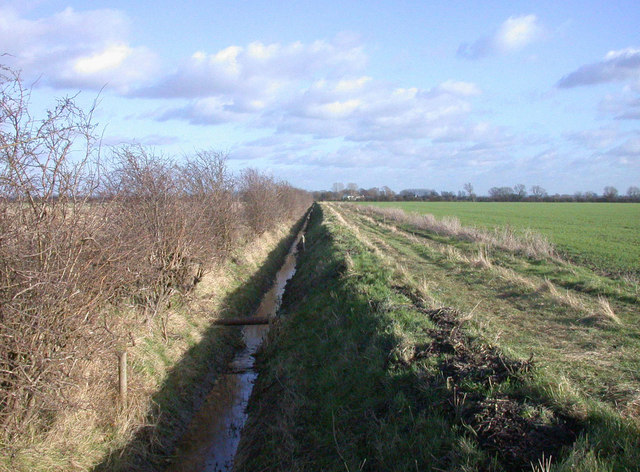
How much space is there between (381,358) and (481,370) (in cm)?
154

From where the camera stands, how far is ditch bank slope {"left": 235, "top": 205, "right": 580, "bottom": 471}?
4.37 m

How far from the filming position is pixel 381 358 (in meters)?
6.73

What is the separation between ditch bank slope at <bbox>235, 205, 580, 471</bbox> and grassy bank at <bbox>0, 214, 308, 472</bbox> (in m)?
1.26

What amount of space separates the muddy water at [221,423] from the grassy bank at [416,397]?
0.38 meters

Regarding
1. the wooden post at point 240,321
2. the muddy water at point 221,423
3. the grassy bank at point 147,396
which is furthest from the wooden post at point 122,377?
the wooden post at point 240,321

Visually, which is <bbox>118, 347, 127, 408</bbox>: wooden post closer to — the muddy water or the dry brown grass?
the muddy water

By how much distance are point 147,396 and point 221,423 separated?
165 centimetres

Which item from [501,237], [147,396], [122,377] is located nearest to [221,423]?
[147,396]

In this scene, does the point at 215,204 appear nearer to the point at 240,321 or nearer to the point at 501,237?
the point at 240,321

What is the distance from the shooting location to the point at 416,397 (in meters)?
5.54

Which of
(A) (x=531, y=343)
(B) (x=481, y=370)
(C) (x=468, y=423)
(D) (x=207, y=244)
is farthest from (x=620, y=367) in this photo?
(D) (x=207, y=244)

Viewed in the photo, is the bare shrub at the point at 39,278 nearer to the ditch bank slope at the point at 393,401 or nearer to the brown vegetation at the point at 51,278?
the brown vegetation at the point at 51,278

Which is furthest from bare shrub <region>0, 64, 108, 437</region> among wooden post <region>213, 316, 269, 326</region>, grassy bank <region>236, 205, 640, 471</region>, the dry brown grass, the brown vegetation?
the dry brown grass

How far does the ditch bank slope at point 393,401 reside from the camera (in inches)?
172
